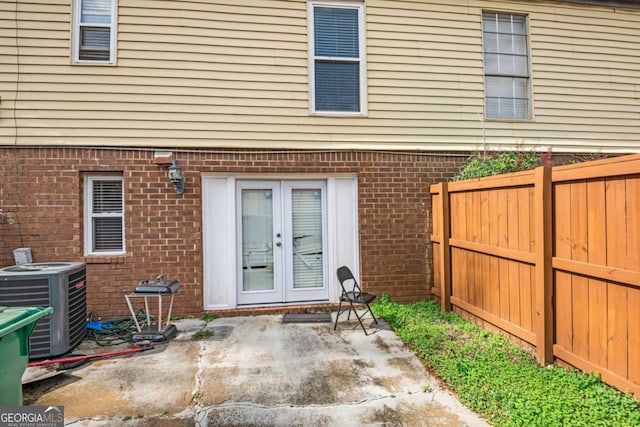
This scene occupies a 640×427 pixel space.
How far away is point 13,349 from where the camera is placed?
92.7 inches

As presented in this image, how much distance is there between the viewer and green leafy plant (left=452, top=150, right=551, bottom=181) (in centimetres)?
480

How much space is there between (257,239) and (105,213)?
2.29 meters

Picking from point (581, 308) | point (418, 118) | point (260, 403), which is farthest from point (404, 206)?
point (260, 403)

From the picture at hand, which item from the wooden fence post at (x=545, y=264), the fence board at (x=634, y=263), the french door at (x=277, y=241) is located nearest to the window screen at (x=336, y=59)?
the french door at (x=277, y=241)

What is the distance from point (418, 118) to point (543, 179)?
112 inches

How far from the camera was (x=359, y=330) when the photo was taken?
4664 mm

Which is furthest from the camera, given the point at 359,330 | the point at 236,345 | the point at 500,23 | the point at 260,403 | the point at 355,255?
the point at 500,23

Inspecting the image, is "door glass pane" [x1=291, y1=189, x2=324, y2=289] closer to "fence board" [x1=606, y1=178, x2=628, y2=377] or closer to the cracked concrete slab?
the cracked concrete slab

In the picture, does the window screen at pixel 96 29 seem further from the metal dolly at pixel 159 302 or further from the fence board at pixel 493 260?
the fence board at pixel 493 260

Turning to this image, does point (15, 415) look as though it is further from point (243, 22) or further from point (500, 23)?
point (500, 23)

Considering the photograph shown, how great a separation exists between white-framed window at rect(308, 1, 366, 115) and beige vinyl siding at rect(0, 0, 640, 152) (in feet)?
0.52

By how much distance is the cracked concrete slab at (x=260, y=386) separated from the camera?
108 inches

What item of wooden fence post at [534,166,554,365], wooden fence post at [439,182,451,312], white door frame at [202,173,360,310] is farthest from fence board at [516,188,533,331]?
white door frame at [202,173,360,310]

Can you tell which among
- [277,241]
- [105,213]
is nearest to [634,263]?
[277,241]
